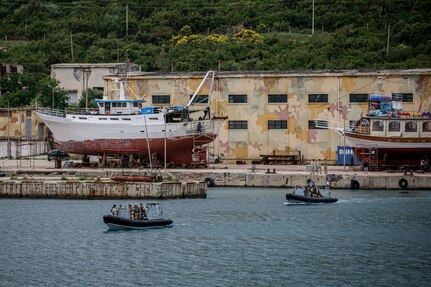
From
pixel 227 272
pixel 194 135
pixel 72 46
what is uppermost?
pixel 72 46

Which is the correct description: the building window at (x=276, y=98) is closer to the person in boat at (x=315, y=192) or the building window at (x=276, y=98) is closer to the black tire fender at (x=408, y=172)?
the black tire fender at (x=408, y=172)

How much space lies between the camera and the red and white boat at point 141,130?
3317 inches

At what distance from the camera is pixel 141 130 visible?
84.6m

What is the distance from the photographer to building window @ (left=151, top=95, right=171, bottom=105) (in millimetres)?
90062

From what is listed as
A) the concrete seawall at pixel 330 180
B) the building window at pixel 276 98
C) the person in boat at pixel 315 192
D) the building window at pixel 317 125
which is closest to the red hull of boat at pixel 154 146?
the building window at pixel 276 98

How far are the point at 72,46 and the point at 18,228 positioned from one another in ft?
209

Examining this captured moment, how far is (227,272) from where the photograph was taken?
51.8 meters

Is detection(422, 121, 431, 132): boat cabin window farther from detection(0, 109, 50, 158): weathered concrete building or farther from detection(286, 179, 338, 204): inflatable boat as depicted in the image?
detection(0, 109, 50, 158): weathered concrete building

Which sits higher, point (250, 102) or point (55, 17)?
point (55, 17)

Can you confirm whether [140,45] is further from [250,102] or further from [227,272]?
[227,272]

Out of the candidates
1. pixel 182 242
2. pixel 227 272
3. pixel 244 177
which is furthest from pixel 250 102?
pixel 227 272

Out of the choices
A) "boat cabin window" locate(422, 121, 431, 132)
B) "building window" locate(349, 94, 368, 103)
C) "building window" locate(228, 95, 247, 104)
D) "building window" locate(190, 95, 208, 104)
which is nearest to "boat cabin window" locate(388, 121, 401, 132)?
"boat cabin window" locate(422, 121, 431, 132)

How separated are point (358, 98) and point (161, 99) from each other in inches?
577

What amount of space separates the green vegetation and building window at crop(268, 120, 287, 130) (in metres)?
20.6
